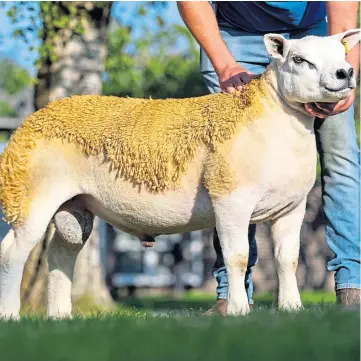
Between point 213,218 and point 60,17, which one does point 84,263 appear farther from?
point 213,218

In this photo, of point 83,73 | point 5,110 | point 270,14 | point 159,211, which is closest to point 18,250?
point 159,211

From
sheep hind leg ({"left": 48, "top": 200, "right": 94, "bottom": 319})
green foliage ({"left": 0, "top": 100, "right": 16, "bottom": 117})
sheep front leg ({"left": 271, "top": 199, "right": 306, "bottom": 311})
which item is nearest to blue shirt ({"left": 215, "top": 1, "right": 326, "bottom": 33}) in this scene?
sheep front leg ({"left": 271, "top": 199, "right": 306, "bottom": 311})

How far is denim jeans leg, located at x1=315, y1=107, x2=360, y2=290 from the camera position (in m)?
5.45

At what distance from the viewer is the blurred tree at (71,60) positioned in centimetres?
1206

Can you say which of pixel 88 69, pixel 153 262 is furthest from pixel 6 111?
pixel 88 69

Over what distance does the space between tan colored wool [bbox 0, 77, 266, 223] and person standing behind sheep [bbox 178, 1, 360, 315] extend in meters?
0.48

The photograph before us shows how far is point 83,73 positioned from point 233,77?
24.9 ft

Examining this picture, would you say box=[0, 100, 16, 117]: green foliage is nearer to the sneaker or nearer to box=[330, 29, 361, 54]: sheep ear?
the sneaker

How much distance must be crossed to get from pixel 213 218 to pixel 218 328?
1306mm

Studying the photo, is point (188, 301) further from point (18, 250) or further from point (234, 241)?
point (234, 241)

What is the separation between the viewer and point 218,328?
3.55 meters

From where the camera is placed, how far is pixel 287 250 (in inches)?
195

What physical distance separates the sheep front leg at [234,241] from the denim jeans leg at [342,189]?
102 centimetres

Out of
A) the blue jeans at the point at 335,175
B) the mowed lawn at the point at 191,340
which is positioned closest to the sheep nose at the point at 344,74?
the blue jeans at the point at 335,175
